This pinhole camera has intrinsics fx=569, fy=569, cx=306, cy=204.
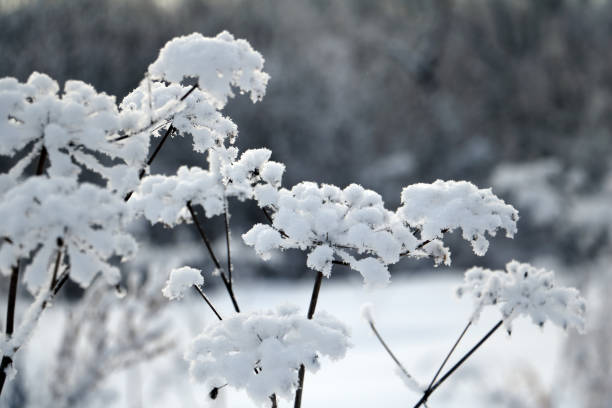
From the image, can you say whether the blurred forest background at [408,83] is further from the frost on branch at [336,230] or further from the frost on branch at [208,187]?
the frost on branch at [336,230]

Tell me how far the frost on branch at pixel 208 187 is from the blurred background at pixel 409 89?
606 centimetres

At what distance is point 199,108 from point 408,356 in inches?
229

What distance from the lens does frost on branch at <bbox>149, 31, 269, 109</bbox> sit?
106 cm

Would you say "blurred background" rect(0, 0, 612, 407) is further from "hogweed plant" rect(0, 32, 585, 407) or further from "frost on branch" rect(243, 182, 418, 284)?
"frost on branch" rect(243, 182, 418, 284)

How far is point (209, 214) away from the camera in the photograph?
109 cm

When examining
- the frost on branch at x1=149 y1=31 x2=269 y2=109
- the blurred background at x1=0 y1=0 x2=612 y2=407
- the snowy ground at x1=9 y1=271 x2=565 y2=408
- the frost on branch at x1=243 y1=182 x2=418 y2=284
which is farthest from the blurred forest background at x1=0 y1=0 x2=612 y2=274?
the frost on branch at x1=243 y1=182 x2=418 y2=284

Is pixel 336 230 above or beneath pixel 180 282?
above

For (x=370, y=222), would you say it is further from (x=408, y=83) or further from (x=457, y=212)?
(x=408, y=83)

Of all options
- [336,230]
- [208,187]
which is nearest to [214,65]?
[208,187]

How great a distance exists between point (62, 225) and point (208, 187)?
344 millimetres

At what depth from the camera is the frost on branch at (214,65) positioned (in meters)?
1.06

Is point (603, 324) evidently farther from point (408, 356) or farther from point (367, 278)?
point (367, 278)

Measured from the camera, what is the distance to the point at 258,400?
980 mm

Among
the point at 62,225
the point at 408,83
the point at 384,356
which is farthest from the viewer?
the point at 408,83
